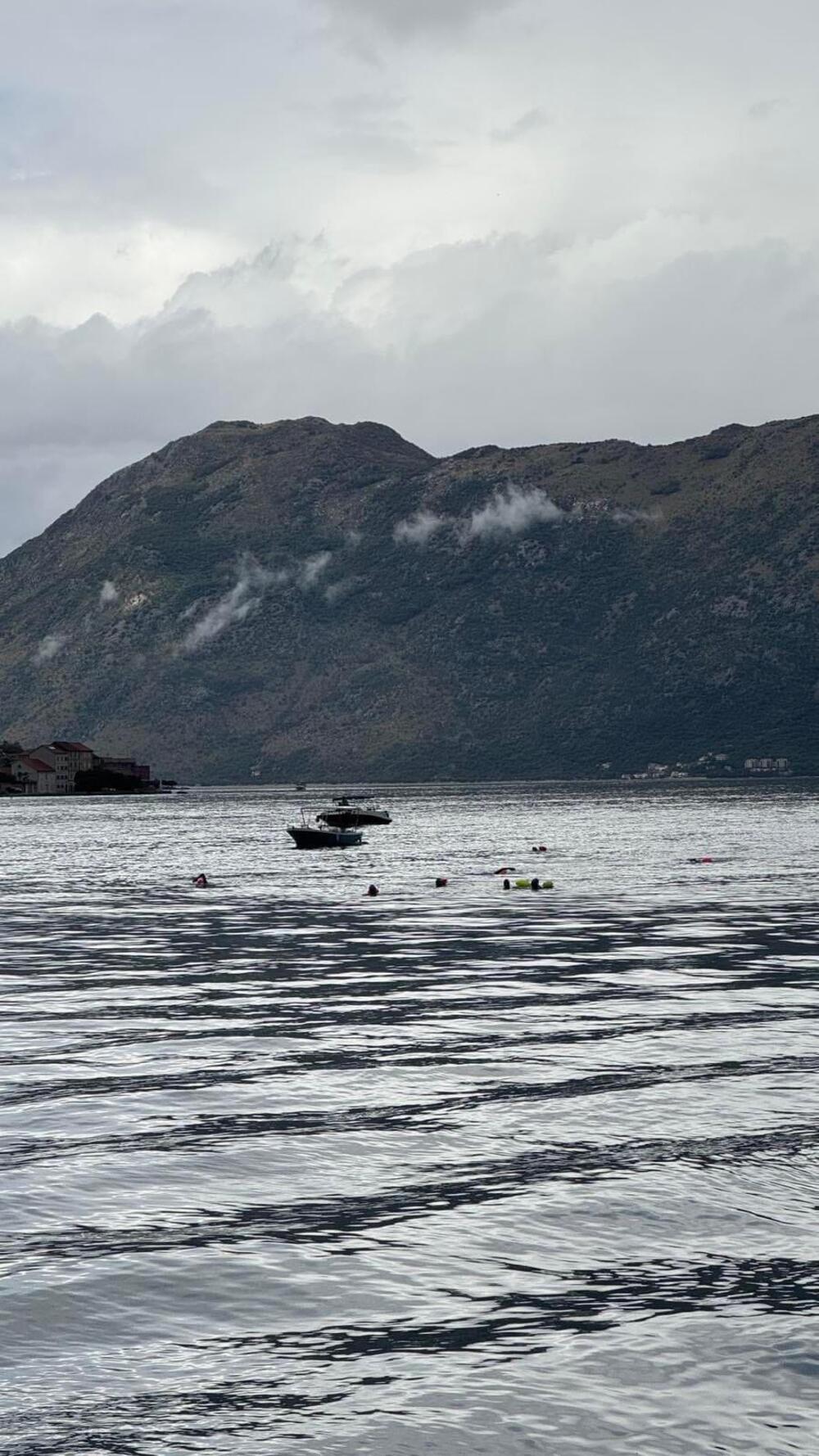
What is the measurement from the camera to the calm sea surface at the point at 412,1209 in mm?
15094

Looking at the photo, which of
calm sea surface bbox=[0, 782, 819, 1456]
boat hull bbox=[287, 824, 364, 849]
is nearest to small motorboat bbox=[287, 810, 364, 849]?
boat hull bbox=[287, 824, 364, 849]

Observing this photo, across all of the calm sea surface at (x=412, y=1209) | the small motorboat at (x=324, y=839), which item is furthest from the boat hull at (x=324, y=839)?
the calm sea surface at (x=412, y=1209)

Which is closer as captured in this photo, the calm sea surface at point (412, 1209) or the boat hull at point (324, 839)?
the calm sea surface at point (412, 1209)

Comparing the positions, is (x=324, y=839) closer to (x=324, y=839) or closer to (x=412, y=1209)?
(x=324, y=839)

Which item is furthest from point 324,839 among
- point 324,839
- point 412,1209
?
point 412,1209

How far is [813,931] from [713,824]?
13502 centimetres

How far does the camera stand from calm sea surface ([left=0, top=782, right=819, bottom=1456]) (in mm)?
15094

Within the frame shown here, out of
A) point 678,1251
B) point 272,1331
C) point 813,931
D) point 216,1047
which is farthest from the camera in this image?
point 813,931

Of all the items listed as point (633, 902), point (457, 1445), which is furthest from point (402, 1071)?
point (633, 902)

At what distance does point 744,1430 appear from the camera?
14344mm

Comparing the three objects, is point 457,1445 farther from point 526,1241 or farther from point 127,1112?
point 127,1112

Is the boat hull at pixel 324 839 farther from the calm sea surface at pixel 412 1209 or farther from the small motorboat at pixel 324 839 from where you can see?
the calm sea surface at pixel 412 1209

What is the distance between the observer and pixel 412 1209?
2175cm

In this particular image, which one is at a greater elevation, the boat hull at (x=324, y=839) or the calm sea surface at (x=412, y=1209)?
the calm sea surface at (x=412, y=1209)
